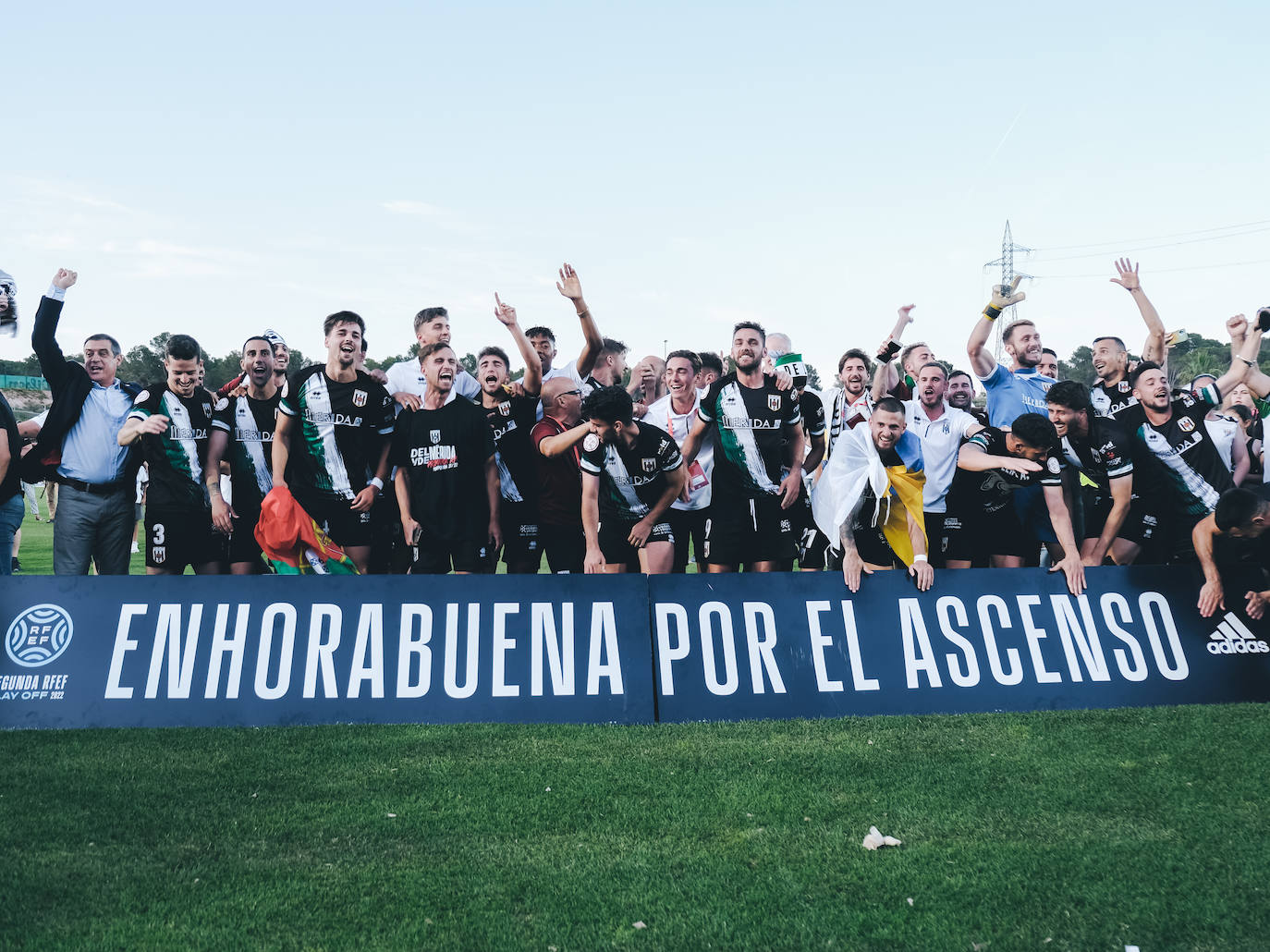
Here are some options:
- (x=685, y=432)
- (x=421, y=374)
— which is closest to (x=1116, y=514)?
(x=685, y=432)

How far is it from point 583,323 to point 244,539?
125 inches

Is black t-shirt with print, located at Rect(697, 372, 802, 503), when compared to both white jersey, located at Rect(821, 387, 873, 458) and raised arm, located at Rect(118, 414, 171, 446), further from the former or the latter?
raised arm, located at Rect(118, 414, 171, 446)

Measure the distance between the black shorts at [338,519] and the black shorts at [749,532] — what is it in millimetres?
2604

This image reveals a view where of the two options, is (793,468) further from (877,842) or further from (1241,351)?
(1241,351)

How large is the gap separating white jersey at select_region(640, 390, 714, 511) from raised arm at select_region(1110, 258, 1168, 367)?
4120mm

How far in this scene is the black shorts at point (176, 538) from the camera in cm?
699

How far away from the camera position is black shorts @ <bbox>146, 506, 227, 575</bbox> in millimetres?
6992

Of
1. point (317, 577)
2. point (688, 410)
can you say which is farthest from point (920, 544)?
point (317, 577)

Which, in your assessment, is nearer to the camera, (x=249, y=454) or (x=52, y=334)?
(x=52, y=334)

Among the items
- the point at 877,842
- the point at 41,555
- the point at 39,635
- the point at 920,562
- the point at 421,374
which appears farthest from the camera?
the point at 41,555

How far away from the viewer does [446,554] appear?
23.1ft

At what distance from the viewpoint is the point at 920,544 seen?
6.52 metres

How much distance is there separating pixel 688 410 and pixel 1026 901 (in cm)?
485

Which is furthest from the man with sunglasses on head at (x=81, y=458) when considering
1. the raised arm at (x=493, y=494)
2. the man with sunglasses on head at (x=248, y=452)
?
the raised arm at (x=493, y=494)
